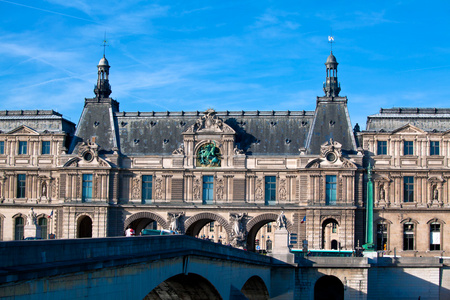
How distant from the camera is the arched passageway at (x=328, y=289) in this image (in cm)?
6588

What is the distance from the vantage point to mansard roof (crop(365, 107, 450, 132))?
71812mm

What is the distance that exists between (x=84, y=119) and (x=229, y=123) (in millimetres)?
15415

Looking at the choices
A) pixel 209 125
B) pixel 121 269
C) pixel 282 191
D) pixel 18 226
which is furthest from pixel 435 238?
pixel 121 269

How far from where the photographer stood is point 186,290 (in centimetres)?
3966

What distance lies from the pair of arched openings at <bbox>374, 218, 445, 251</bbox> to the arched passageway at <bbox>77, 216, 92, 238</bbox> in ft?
94.3

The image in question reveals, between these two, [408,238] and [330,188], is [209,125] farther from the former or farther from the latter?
[408,238]

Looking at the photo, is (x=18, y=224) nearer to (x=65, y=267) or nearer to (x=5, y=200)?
(x=5, y=200)

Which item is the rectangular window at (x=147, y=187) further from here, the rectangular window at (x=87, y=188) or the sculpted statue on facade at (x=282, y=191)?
the sculpted statue on facade at (x=282, y=191)

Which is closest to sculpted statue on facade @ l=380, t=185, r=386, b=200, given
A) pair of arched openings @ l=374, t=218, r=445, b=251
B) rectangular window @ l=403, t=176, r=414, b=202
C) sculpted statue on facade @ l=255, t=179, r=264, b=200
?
rectangular window @ l=403, t=176, r=414, b=202

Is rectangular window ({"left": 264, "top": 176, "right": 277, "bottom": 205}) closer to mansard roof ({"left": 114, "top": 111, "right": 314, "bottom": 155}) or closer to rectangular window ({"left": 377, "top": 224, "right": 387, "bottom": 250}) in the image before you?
mansard roof ({"left": 114, "top": 111, "right": 314, "bottom": 155})

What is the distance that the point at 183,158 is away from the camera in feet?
241

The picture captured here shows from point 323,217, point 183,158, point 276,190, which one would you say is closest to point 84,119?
point 183,158

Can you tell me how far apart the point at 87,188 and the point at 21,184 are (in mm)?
7381

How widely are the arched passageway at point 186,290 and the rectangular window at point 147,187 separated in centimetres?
3369
